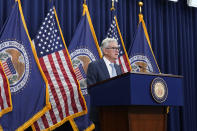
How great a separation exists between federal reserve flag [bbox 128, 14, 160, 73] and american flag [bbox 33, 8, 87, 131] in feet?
4.53

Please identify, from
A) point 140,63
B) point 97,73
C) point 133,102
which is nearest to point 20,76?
point 97,73

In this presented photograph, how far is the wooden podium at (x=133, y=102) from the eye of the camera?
219cm

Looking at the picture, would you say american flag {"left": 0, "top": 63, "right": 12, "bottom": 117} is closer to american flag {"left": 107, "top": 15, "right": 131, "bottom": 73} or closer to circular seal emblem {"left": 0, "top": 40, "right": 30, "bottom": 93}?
circular seal emblem {"left": 0, "top": 40, "right": 30, "bottom": 93}

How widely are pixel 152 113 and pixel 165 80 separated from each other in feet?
1.03

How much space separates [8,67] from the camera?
3.64 metres

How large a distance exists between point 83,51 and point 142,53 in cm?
128

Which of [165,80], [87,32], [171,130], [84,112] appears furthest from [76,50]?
[171,130]

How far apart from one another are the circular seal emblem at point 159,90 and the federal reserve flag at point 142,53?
2544mm

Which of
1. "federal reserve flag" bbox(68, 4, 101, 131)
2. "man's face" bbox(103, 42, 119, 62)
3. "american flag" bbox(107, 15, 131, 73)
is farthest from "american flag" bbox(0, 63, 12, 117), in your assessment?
"american flag" bbox(107, 15, 131, 73)

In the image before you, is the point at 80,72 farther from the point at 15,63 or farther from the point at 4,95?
the point at 4,95

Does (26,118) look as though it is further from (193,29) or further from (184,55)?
(193,29)

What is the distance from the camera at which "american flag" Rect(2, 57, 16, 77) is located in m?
3.62

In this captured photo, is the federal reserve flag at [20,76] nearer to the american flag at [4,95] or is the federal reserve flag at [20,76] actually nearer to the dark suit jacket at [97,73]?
the american flag at [4,95]

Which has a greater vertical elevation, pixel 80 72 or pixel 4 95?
pixel 80 72
